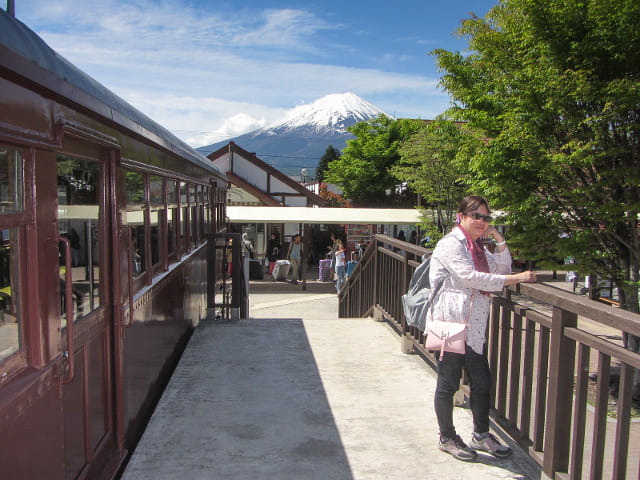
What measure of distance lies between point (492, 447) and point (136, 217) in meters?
2.64

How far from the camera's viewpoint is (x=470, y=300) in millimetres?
2842

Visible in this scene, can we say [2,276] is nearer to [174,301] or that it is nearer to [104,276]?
[104,276]

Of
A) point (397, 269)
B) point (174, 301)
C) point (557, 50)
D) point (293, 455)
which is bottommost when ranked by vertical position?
point (293, 455)

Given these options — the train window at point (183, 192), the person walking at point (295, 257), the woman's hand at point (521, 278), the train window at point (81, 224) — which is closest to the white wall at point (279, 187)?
the person walking at point (295, 257)

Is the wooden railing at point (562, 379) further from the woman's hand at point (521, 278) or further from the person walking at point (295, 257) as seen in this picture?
the person walking at point (295, 257)

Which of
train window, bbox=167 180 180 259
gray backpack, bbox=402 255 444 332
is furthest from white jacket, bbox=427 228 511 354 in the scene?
train window, bbox=167 180 180 259

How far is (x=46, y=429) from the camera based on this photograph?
1.98 m

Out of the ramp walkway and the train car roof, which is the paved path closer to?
the ramp walkway

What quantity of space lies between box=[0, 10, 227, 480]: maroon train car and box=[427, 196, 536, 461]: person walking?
1.78 meters

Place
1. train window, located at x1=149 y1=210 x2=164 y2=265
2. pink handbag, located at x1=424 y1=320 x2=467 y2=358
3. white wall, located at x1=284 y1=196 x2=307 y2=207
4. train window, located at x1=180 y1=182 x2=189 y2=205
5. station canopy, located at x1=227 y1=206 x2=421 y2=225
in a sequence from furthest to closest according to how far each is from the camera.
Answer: white wall, located at x1=284 y1=196 x2=307 y2=207 → station canopy, located at x1=227 y1=206 x2=421 y2=225 → train window, located at x1=180 y1=182 x2=189 y2=205 → train window, located at x1=149 y1=210 x2=164 y2=265 → pink handbag, located at x1=424 y1=320 x2=467 y2=358

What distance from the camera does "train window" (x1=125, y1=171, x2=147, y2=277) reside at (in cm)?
340

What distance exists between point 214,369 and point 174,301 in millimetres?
871

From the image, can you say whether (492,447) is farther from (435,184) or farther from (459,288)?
(435,184)

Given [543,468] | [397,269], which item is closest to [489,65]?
[397,269]
